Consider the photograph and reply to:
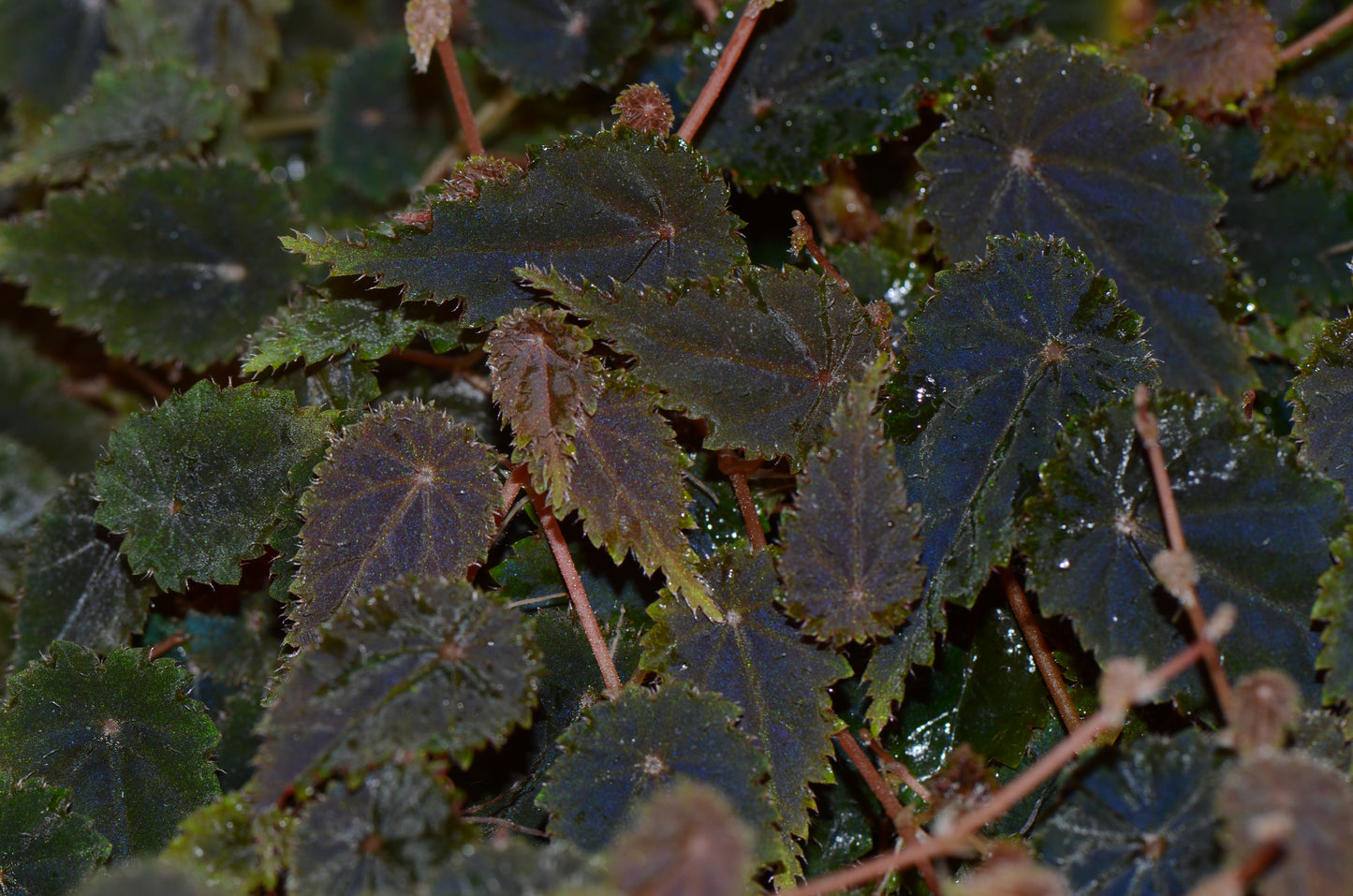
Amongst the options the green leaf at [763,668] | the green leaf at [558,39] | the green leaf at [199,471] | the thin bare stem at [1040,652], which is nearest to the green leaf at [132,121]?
the green leaf at [558,39]

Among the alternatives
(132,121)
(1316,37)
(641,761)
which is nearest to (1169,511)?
(641,761)

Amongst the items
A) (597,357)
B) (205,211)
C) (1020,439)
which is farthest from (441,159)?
(1020,439)

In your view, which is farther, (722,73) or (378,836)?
(722,73)

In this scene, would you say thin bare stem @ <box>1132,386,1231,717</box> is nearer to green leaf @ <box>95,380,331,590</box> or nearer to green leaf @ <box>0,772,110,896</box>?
green leaf @ <box>95,380,331,590</box>

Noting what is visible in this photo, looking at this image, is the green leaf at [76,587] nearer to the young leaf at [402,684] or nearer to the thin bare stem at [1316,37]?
the young leaf at [402,684]

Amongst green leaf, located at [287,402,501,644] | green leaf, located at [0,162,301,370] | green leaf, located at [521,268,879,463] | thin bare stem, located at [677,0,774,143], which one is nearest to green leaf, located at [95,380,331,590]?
green leaf, located at [287,402,501,644]

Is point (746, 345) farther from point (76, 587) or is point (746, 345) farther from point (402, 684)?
point (76, 587)
